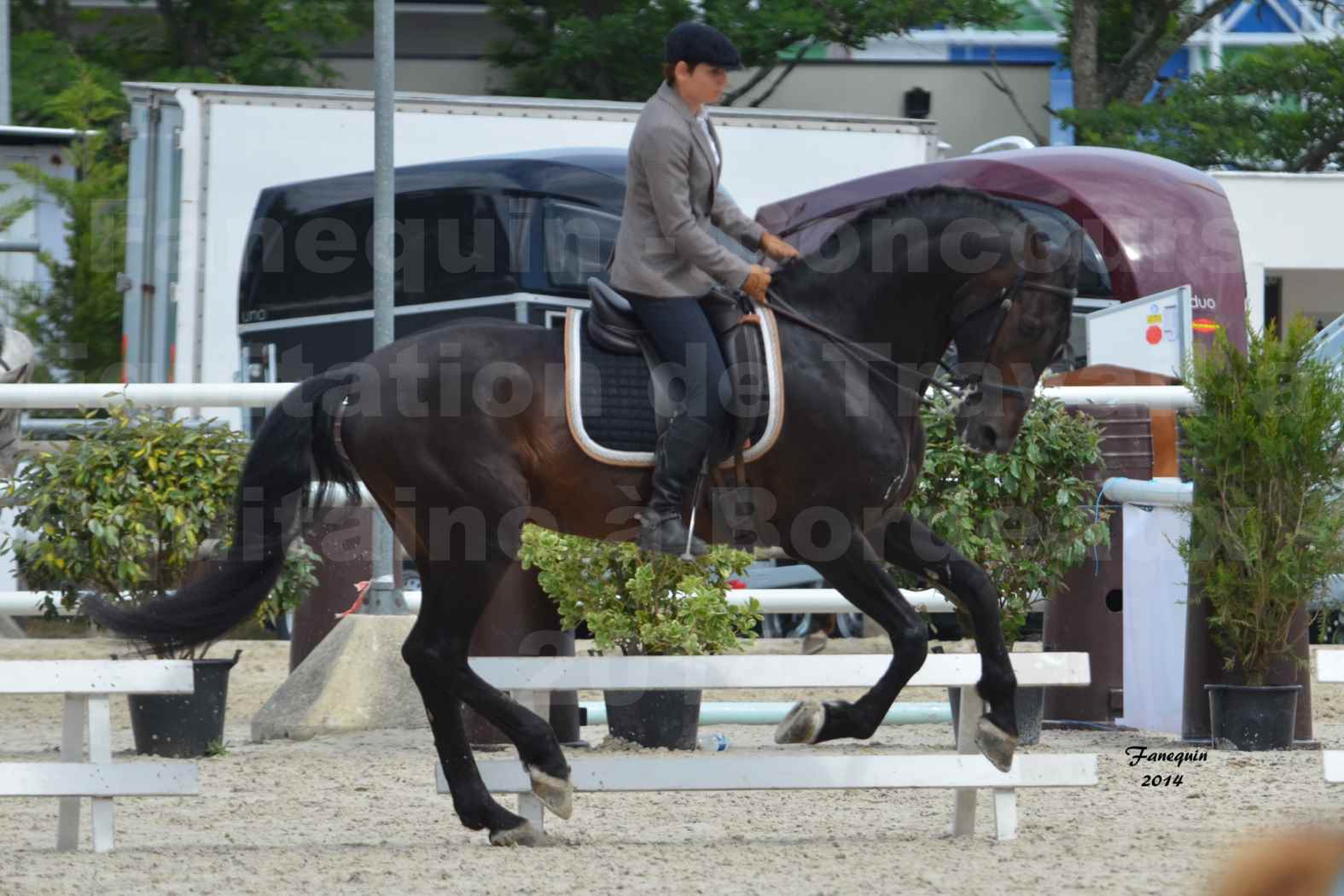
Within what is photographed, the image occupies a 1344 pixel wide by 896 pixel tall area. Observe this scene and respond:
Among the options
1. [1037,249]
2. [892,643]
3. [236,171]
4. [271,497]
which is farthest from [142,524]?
[236,171]

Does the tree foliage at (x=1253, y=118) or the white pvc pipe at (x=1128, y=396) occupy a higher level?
the tree foliage at (x=1253, y=118)

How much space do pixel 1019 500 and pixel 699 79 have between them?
2668mm

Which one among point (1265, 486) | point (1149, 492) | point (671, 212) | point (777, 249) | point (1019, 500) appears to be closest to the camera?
point (671, 212)

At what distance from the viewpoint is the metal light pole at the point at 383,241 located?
8.44m

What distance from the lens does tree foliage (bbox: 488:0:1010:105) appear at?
856 inches

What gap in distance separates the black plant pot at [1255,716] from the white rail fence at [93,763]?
415 centimetres

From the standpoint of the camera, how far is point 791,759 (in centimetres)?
577

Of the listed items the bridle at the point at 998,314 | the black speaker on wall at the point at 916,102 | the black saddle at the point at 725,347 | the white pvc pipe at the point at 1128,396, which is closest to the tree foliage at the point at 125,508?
the black saddle at the point at 725,347

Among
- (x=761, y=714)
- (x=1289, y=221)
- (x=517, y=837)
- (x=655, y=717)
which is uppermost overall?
(x=1289, y=221)

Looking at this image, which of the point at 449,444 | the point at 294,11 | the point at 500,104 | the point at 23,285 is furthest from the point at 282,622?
the point at 294,11

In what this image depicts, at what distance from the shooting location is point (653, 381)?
5801mm

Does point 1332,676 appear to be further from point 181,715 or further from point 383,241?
point 383,241

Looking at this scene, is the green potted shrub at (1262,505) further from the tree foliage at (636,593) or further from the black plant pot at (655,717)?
the black plant pot at (655,717)

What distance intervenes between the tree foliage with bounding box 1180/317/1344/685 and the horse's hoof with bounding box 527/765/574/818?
3143 mm
